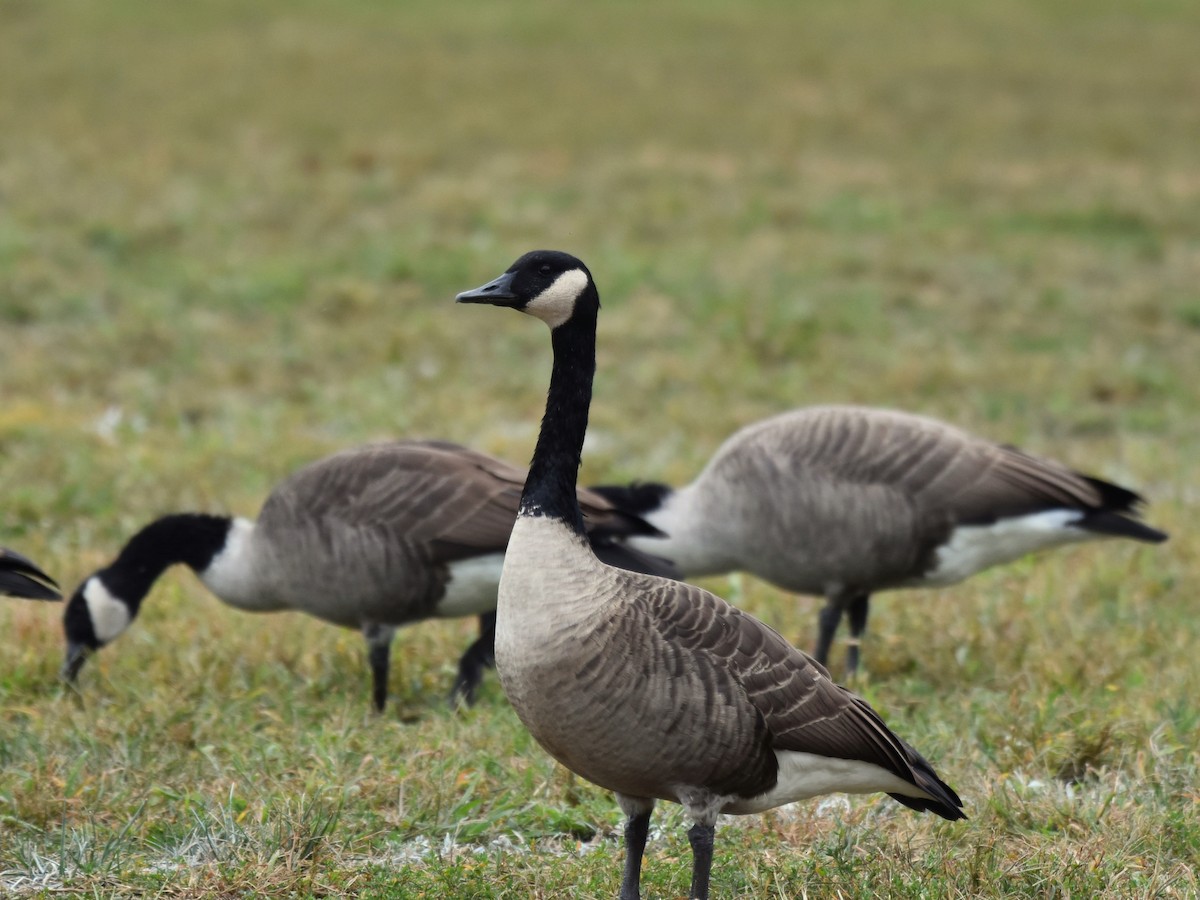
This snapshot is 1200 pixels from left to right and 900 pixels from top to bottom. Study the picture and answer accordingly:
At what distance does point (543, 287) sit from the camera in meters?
4.32

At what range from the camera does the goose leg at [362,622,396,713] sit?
6.42m

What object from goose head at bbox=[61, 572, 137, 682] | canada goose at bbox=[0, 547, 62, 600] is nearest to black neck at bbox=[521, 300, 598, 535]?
canada goose at bbox=[0, 547, 62, 600]

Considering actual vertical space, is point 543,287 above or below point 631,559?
above

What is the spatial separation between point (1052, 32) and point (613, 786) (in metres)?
29.5

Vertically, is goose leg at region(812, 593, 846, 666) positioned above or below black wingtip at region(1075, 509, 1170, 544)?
below

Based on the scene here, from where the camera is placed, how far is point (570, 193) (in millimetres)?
18531

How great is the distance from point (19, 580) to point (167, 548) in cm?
145

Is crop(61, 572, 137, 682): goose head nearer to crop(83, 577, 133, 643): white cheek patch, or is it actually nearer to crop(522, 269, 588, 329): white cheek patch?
crop(83, 577, 133, 643): white cheek patch

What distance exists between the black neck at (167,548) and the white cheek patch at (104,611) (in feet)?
0.28

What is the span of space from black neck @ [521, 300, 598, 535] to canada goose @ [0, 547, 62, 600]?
2.16 metres

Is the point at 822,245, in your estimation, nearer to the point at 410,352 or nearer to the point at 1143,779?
the point at 410,352

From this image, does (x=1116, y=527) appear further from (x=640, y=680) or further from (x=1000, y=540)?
(x=640, y=680)

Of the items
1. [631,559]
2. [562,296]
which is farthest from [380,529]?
[562,296]

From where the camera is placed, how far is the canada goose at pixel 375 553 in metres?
6.36
